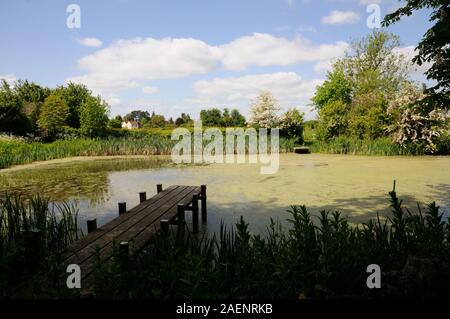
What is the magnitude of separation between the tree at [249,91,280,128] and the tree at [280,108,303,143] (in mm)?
509

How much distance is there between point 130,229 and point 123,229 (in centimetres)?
7

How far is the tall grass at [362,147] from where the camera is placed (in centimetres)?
1476

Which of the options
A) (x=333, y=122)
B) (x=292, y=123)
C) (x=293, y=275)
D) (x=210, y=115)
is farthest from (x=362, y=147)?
(x=210, y=115)

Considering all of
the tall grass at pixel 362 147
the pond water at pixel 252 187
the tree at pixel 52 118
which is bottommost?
the pond water at pixel 252 187

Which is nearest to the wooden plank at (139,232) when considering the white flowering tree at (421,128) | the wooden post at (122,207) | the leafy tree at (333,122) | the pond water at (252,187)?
the wooden post at (122,207)

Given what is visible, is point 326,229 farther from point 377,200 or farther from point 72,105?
point 72,105

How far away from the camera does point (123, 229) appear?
11.4ft

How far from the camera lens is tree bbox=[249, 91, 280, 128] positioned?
2081 cm

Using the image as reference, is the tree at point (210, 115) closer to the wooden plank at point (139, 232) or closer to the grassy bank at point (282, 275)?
the wooden plank at point (139, 232)

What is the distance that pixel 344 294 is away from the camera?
2012mm

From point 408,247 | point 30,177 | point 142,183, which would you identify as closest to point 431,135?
point 142,183

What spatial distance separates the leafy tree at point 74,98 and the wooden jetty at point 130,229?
70.6 ft
